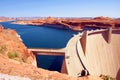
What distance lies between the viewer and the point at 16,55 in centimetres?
→ 1356

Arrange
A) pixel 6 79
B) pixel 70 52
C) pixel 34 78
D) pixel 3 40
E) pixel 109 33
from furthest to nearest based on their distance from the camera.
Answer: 1. pixel 109 33
2. pixel 70 52
3. pixel 3 40
4. pixel 34 78
5. pixel 6 79

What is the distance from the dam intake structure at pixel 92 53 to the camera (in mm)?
18992

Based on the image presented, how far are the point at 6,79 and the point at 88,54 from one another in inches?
814

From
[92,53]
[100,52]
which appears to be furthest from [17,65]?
[100,52]

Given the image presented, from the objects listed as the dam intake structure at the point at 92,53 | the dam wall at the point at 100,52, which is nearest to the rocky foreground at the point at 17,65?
the dam intake structure at the point at 92,53

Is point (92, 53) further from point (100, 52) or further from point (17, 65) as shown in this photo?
point (17, 65)

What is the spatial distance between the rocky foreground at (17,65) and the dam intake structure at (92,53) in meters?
4.39

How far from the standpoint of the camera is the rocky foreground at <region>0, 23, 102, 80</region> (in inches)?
191

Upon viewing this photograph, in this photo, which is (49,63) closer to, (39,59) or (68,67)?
(39,59)

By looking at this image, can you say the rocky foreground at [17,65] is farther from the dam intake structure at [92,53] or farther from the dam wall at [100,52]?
the dam wall at [100,52]

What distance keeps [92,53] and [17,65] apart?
18.8 meters

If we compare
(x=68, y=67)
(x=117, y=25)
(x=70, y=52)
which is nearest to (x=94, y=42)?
(x=70, y=52)

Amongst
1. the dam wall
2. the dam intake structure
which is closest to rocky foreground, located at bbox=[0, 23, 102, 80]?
the dam intake structure

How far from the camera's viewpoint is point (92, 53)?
2409 cm
